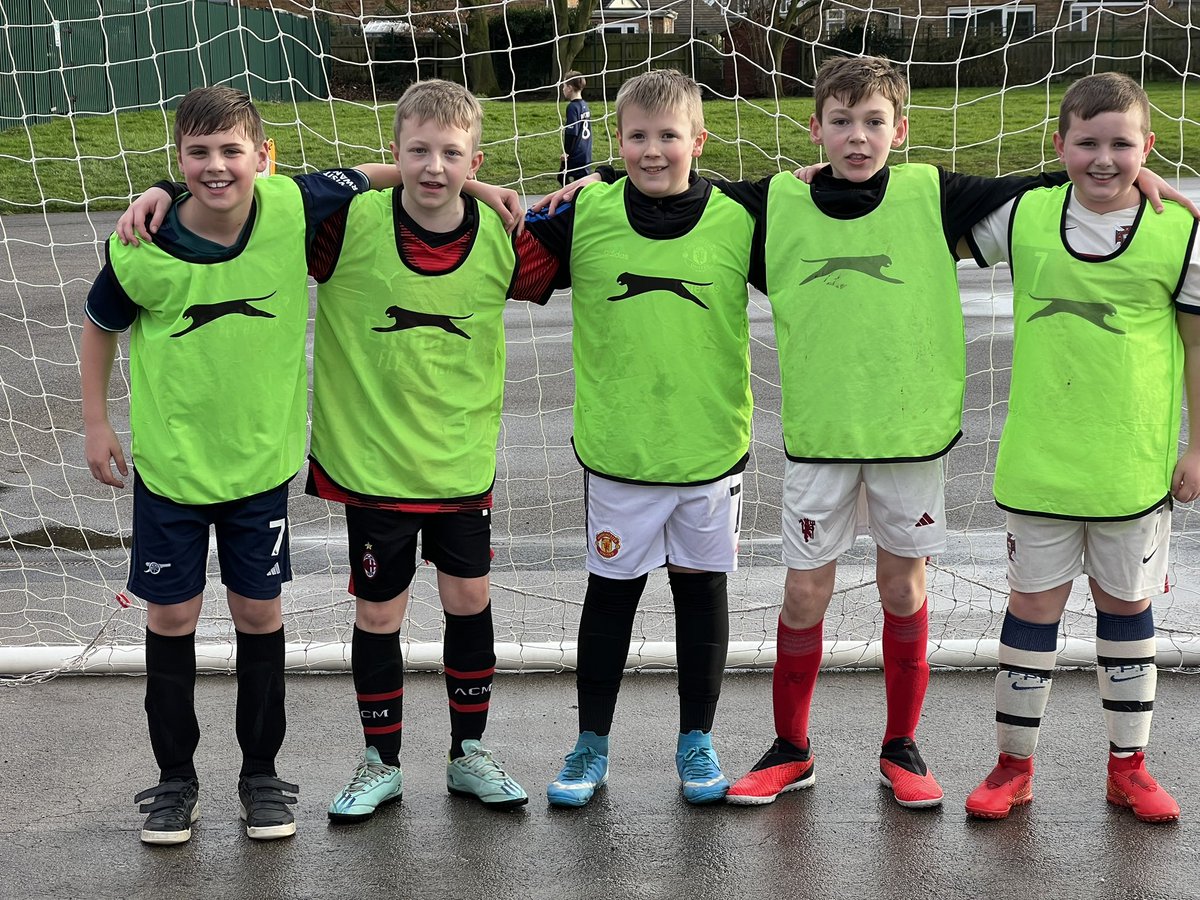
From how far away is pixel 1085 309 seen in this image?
308cm

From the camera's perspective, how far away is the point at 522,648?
4262 millimetres

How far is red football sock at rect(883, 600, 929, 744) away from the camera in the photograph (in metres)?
3.35

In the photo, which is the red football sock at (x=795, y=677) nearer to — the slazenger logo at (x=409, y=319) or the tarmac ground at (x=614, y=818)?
the tarmac ground at (x=614, y=818)

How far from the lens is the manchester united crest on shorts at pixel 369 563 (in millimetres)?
3281

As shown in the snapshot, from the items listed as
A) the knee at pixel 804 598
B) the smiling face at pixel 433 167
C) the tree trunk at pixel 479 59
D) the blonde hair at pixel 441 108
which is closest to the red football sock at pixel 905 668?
the knee at pixel 804 598

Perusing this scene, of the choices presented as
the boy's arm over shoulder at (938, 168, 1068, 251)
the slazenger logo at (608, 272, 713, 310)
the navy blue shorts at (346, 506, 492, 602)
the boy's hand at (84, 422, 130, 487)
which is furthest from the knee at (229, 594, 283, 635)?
the boy's arm over shoulder at (938, 168, 1068, 251)

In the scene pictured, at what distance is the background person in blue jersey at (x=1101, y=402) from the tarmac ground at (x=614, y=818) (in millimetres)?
225

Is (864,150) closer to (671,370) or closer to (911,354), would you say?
(911,354)

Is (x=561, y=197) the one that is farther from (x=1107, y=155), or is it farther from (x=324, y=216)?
(x=1107, y=155)

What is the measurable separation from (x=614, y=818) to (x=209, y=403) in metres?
1.42

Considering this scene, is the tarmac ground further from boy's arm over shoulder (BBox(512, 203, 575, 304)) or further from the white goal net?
boy's arm over shoulder (BBox(512, 203, 575, 304))

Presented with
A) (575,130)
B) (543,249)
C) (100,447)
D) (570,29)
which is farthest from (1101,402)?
(575,130)

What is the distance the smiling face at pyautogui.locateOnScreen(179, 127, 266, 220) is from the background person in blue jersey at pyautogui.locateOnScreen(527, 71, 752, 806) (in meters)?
0.73

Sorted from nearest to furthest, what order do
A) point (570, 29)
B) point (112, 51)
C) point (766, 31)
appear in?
point (766, 31), point (570, 29), point (112, 51)
